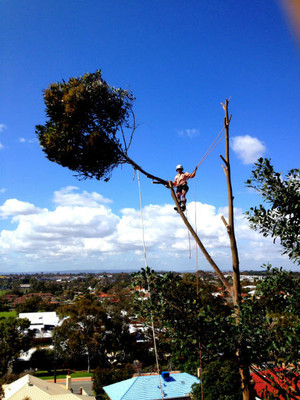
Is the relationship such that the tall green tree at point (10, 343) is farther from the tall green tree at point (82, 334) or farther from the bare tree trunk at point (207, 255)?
the bare tree trunk at point (207, 255)

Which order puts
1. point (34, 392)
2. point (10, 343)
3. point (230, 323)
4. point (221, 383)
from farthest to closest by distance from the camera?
point (10, 343) < point (34, 392) < point (221, 383) < point (230, 323)

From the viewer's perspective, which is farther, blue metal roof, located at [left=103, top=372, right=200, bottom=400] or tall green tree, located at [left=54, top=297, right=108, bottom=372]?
tall green tree, located at [left=54, top=297, right=108, bottom=372]

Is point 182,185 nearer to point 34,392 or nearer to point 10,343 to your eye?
point 34,392

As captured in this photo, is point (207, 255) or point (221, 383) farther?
point (221, 383)

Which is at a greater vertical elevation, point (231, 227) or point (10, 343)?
point (231, 227)

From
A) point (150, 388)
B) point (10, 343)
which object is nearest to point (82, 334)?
point (10, 343)

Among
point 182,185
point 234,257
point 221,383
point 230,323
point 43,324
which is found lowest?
point 43,324

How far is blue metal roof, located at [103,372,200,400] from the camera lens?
14.8m

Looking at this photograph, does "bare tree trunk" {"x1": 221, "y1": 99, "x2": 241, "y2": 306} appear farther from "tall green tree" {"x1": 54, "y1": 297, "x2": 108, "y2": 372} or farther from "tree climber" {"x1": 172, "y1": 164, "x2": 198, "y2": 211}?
"tall green tree" {"x1": 54, "y1": 297, "x2": 108, "y2": 372}

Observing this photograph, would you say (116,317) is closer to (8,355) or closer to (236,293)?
(8,355)

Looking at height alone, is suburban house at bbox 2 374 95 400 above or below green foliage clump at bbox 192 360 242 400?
below

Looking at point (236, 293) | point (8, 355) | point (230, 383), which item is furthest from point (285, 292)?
point (8, 355)

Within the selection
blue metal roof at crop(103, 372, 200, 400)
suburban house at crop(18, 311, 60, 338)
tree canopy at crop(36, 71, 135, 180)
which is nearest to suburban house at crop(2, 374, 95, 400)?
blue metal roof at crop(103, 372, 200, 400)

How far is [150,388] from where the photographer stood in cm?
1555
